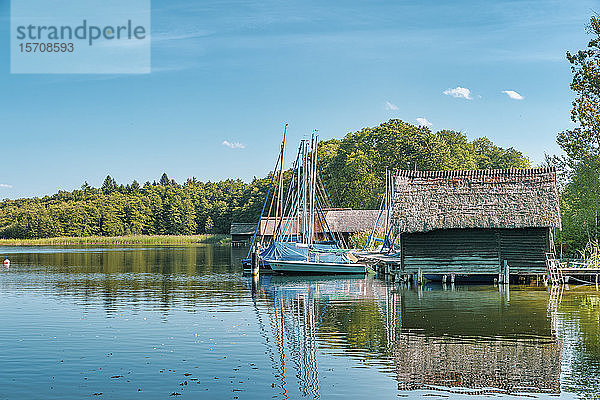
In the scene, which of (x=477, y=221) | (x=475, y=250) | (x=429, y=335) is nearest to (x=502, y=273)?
(x=475, y=250)

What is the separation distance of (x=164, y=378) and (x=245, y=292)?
1607cm

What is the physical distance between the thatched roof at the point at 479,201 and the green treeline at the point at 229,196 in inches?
1612

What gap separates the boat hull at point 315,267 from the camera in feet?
126

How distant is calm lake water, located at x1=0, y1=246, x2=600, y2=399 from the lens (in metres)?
13.4

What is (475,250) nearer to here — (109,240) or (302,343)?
(302,343)

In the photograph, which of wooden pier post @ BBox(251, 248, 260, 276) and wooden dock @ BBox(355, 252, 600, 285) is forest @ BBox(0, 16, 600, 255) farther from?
wooden pier post @ BBox(251, 248, 260, 276)

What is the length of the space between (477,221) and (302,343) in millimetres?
15196

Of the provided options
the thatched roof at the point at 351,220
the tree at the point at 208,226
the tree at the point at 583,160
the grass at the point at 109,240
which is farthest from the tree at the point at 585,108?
the tree at the point at 208,226

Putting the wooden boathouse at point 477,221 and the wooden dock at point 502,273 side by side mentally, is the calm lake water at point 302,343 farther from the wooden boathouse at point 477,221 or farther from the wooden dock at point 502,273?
the wooden boathouse at point 477,221

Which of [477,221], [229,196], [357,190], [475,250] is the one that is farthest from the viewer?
[229,196]

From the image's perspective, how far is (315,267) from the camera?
126ft

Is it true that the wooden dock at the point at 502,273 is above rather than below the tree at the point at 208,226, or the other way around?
below

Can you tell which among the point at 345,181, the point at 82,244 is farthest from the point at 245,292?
the point at 82,244

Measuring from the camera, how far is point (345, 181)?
7731cm
